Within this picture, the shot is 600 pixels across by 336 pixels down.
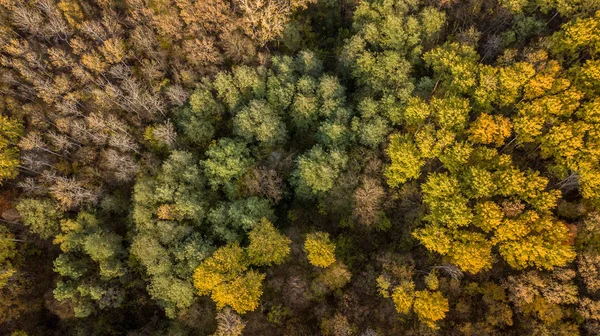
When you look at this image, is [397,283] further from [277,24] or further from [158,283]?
[277,24]

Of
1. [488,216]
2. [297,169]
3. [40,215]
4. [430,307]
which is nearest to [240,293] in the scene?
[297,169]

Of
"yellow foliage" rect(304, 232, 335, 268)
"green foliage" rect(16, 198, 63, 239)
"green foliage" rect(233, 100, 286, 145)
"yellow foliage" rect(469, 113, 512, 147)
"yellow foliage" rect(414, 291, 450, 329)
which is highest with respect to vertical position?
"green foliage" rect(233, 100, 286, 145)

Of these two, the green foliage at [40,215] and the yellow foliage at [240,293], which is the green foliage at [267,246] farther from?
the green foliage at [40,215]

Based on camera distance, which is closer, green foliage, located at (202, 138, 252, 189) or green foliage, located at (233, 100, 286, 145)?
green foliage, located at (202, 138, 252, 189)

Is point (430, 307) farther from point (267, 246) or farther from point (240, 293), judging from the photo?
point (240, 293)

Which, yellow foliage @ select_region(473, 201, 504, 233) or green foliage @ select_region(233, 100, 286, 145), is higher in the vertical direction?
green foliage @ select_region(233, 100, 286, 145)

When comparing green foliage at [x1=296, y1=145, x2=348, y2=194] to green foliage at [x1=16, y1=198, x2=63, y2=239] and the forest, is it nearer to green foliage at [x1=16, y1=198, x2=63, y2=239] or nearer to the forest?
the forest

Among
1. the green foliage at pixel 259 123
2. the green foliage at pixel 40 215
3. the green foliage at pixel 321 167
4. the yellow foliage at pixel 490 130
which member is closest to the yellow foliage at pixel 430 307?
the green foliage at pixel 321 167

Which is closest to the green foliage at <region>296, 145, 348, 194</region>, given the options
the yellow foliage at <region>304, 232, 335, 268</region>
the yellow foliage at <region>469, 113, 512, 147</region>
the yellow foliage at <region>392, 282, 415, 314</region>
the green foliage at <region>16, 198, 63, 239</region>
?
the yellow foliage at <region>304, 232, 335, 268</region>
